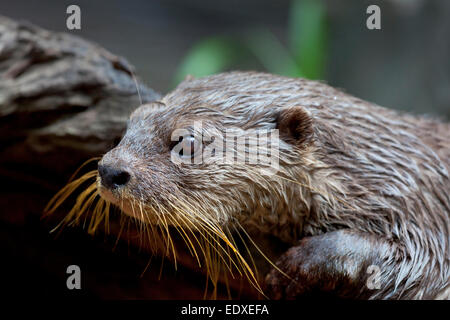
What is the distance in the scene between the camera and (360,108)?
196 centimetres

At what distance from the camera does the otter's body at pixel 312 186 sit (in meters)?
1.71

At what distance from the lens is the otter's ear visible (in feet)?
5.68

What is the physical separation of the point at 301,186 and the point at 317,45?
11.0 ft

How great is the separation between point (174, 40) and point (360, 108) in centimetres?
521

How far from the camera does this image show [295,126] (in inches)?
69.2

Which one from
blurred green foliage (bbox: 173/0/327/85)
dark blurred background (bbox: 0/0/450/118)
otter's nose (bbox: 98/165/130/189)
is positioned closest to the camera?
otter's nose (bbox: 98/165/130/189)

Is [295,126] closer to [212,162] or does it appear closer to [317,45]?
[212,162]

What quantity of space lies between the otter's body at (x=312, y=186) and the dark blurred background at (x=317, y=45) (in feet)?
9.00

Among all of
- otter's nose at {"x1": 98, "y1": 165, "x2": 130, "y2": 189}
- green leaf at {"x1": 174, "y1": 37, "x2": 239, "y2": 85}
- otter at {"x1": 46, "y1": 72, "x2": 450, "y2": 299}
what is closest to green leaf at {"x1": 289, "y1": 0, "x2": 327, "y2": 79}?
green leaf at {"x1": 174, "y1": 37, "x2": 239, "y2": 85}

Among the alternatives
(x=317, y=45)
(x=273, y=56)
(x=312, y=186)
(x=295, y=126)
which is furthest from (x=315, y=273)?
(x=273, y=56)

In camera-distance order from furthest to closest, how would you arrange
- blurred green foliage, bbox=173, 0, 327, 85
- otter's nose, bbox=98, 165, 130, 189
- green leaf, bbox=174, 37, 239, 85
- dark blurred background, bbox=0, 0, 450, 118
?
dark blurred background, bbox=0, 0, 450, 118 → blurred green foliage, bbox=173, 0, 327, 85 → green leaf, bbox=174, 37, 239, 85 → otter's nose, bbox=98, 165, 130, 189

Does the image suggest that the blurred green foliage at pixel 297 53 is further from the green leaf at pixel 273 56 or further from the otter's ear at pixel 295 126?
the otter's ear at pixel 295 126

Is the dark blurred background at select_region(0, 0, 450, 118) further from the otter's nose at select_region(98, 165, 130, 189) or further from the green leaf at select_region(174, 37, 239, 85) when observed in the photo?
the otter's nose at select_region(98, 165, 130, 189)

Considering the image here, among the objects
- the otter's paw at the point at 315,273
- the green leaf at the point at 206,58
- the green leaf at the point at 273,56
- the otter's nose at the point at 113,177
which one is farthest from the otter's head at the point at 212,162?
the green leaf at the point at 273,56
